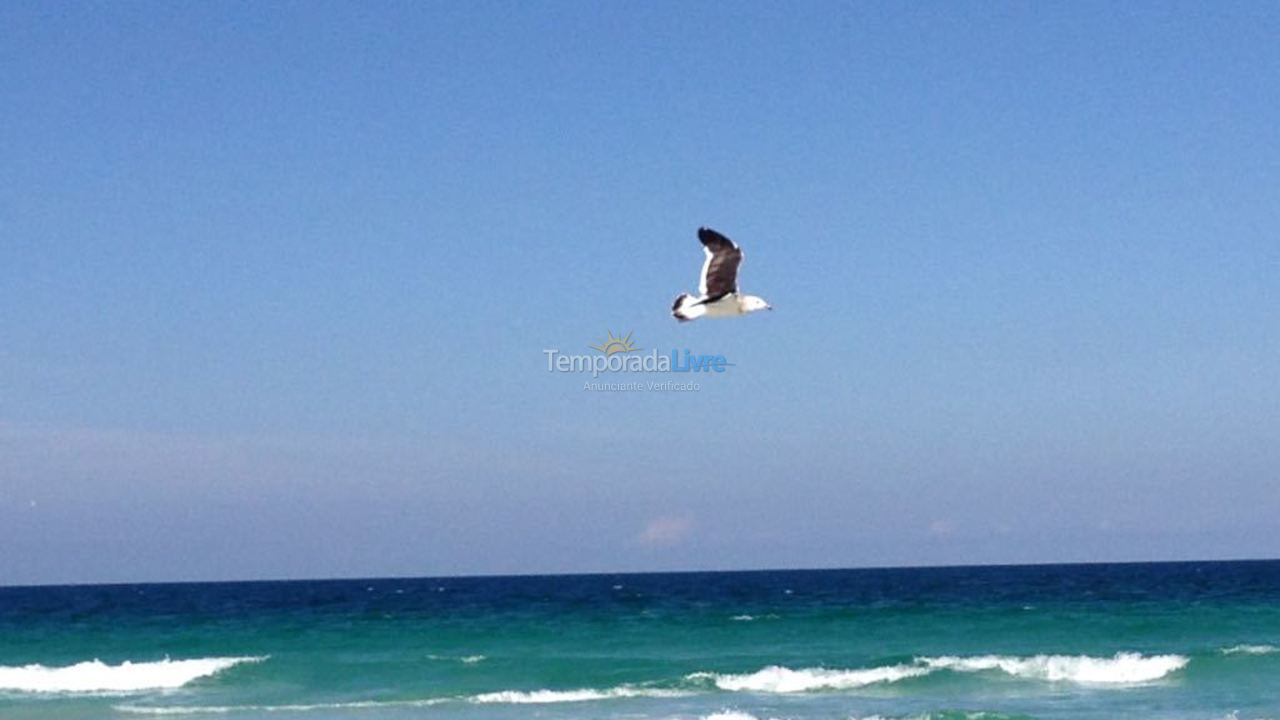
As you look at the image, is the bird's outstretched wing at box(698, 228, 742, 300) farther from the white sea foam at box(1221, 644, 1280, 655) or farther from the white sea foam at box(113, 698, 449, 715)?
the white sea foam at box(1221, 644, 1280, 655)

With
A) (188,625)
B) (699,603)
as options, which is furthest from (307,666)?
(699,603)

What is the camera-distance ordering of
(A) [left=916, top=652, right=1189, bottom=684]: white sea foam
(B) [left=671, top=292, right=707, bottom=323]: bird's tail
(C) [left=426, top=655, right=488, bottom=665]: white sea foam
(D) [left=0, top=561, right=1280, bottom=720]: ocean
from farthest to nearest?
(C) [left=426, top=655, right=488, bottom=665]: white sea foam < (A) [left=916, top=652, right=1189, bottom=684]: white sea foam < (D) [left=0, top=561, right=1280, bottom=720]: ocean < (B) [left=671, top=292, right=707, bottom=323]: bird's tail

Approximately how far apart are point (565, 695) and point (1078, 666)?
29.6 ft

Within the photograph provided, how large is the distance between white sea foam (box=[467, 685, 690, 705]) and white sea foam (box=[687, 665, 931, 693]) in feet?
4.08

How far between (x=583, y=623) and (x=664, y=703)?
71.3 ft

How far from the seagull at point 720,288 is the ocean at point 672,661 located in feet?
38.9

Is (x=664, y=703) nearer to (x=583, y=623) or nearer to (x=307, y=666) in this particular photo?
(x=307, y=666)

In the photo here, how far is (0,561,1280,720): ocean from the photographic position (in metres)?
27.2

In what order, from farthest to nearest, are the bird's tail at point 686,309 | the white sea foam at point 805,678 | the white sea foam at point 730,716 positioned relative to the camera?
the white sea foam at point 805,678, the white sea foam at point 730,716, the bird's tail at point 686,309

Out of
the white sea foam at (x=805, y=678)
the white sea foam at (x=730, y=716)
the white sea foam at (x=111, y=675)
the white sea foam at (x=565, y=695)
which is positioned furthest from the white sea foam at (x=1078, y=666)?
the white sea foam at (x=111, y=675)

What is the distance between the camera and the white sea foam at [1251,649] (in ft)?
108

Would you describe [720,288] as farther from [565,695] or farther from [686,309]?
[565,695]

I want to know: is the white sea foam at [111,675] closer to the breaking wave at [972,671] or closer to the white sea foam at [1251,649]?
the breaking wave at [972,671]

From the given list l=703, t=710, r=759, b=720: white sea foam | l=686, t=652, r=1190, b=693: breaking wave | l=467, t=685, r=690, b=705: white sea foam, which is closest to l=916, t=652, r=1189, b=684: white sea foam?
l=686, t=652, r=1190, b=693: breaking wave
